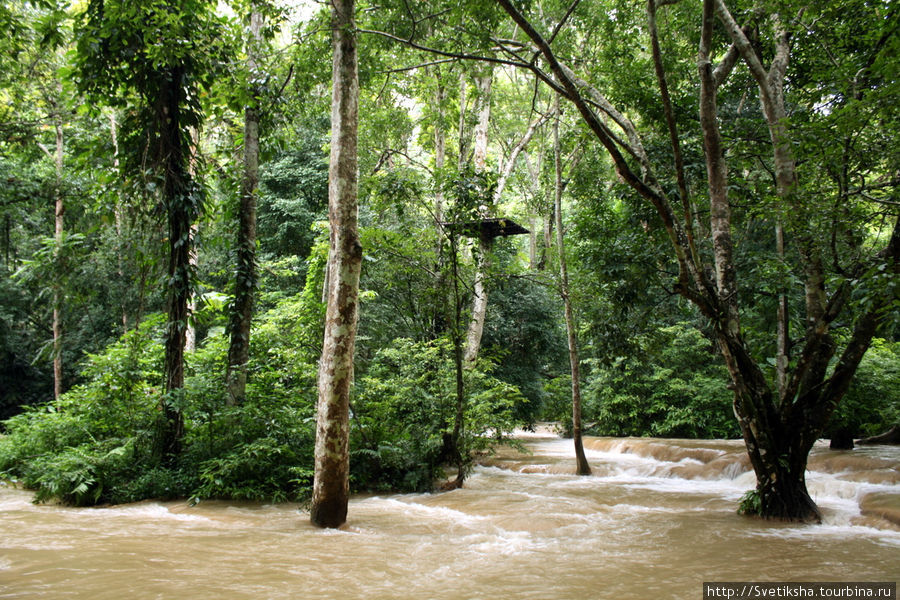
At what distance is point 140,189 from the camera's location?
7777 mm

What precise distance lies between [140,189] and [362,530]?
575cm

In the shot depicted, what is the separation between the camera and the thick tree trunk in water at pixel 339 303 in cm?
581

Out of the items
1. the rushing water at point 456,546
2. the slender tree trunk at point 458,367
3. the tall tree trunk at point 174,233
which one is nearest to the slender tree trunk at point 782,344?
the rushing water at point 456,546

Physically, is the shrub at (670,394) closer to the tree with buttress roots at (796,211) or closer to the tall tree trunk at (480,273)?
the tall tree trunk at (480,273)

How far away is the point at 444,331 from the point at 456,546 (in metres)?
5.98

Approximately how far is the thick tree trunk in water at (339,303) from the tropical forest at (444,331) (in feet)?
0.12

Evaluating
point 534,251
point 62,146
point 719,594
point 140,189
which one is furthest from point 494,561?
point 534,251

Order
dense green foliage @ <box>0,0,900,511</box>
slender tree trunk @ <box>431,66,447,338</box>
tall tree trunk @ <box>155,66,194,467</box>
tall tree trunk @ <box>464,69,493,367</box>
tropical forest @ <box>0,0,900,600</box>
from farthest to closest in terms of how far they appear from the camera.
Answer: tall tree trunk @ <box>464,69,493,367</box>, slender tree trunk @ <box>431,66,447,338</box>, tall tree trunk @ <box>155,66,194,467</box>, dense green foliage @ <box>0,0,900,511</box>, tropical forest @ <box>0,0,900,600</box>

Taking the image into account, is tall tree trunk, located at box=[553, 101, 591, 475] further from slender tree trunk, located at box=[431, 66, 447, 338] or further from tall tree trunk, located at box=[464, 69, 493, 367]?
slender tree trunk, located at box=[431, 66, 447, 338]

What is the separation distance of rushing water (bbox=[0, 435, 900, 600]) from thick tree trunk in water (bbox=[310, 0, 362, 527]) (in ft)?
1.43

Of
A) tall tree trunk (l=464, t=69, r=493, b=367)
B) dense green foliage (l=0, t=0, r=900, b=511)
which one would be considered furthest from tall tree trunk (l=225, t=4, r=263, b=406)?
tall tree trunk (l=464, t=69, r=493, b=367)

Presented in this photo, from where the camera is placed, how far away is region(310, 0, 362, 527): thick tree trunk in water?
5812 millimetres

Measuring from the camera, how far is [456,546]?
210 inches

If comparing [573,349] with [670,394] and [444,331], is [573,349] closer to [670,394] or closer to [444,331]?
[444,331]
